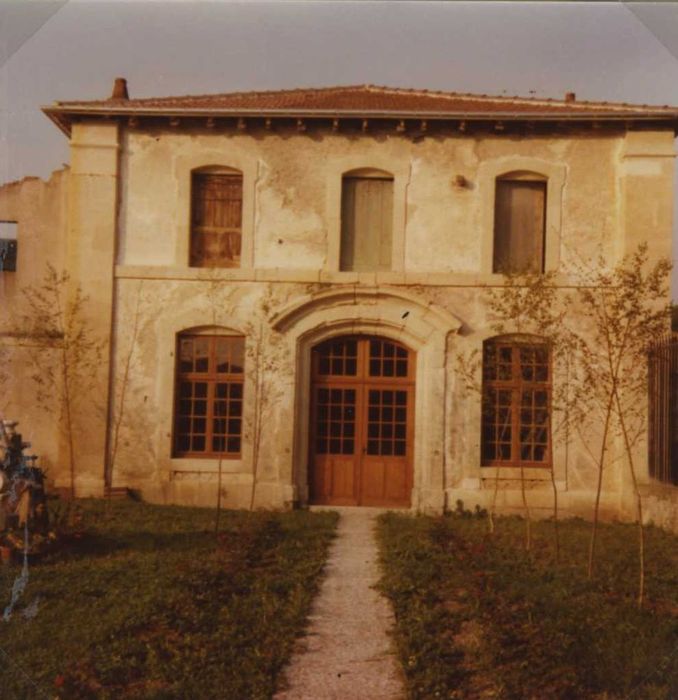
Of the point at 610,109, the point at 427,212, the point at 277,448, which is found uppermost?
the point at 610,109

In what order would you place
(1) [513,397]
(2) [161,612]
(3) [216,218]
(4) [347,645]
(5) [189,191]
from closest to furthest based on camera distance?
(4) [347,645], (2) [161,612], (1) [513,397], (5) [189,191], (3) [216,218]

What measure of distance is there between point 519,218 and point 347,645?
8770 millimetres

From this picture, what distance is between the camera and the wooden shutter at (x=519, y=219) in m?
13.3

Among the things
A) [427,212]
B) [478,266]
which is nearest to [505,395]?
[478,266]

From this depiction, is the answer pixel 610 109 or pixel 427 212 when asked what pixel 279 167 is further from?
pixel 610 109

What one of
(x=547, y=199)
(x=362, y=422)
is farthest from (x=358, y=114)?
(x=362, y=422)

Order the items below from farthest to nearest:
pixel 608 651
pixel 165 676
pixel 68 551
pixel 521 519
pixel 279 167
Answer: pixel 279 167, pixel 521 519, pixel 68 551, pixel 608 651, pixel 165 676

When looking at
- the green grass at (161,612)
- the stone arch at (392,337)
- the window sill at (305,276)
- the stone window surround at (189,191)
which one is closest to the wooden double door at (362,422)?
the stone arch at (392,337)

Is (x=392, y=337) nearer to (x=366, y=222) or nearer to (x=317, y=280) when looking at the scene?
(x=317, y=280)

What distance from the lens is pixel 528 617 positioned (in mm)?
6988

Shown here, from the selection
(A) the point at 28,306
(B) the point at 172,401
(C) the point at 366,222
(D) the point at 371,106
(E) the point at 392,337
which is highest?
(D) the point at 371,106

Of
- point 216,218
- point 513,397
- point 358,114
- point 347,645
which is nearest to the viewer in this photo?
point 347,645

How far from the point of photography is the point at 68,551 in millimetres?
8961

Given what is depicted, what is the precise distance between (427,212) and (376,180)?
1.04 m
